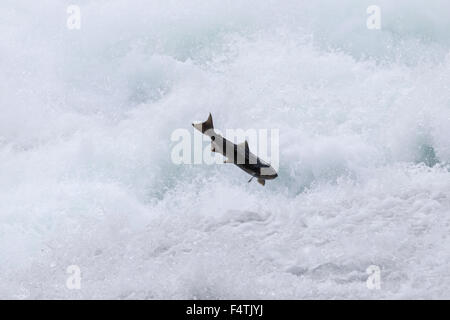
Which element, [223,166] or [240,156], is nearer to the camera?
[240,156]

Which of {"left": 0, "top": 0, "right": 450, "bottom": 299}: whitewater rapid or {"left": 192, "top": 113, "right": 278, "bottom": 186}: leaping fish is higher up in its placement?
{"left": 0, "top": 0, "right": 450, "bottom": 299}: whitewater rapid

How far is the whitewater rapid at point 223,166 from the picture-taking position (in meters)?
7.29

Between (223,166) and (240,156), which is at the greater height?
(223,166)

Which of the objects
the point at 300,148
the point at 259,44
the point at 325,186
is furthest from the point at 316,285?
the point at 259,44

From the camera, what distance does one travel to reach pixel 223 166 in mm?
9516

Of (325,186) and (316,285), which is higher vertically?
(325,186)

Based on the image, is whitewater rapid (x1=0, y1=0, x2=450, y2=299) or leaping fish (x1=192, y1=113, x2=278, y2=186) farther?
whitewater rapid (x1=0, y1=0, x2=450, y2=299)

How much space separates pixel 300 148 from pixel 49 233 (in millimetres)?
3276

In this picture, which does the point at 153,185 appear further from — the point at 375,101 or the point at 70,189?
the point at 375,101

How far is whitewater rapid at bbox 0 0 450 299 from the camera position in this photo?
7293 mm

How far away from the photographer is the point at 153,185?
9.77 meters

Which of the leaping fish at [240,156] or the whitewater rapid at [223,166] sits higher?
the whitewater rapid at [223,166]

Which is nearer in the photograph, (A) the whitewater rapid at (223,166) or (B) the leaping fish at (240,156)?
(B) the leaping fish at (240,156)

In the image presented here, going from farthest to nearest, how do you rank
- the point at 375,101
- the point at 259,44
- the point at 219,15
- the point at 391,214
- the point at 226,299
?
the point at 219,15
the point at 259,44
the point at 375,101
the point at 391,214
the point at 226,299
